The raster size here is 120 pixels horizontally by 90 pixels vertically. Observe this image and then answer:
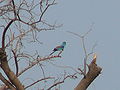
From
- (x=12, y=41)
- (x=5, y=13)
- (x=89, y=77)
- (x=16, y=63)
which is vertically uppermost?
(x=5, y=13)

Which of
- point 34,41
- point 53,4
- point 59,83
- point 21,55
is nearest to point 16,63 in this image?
point 21,55

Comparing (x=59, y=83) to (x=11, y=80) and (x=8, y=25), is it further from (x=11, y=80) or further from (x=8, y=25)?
(x=8, y=25)

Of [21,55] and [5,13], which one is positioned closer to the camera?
[5,13]

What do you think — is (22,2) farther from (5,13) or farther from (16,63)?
(16,63)

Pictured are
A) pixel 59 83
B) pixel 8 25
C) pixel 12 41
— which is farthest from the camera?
pixel 59 83

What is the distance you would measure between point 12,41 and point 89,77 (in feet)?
1.89

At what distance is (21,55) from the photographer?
1.95 metres

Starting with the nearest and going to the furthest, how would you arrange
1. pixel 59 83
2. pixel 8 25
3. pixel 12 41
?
pixel 8 25, pixel 12 41, pixel 59 83

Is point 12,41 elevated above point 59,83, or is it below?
above

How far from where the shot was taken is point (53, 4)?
167 cm

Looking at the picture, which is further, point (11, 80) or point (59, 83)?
point (59, 83)

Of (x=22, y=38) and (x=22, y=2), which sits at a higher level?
(x=22, y=2)

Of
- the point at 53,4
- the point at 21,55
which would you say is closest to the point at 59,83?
the point at 21,55

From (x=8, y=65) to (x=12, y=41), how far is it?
0.24m
